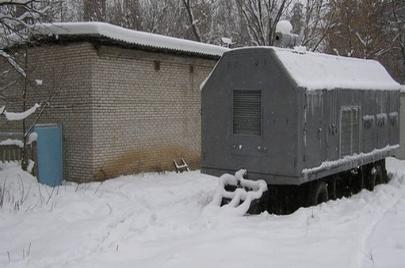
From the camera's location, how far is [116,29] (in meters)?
12.2

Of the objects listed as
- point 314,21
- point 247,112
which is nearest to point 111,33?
point 247,112

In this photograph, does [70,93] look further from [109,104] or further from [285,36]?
[285,36]

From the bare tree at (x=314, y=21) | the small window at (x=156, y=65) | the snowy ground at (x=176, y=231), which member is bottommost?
the snowy ground at (x=176, y=231)

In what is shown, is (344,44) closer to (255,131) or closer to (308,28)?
(308,28)

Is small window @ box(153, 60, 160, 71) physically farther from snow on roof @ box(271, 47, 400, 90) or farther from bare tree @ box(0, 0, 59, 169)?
snow on roof @ box(271, 47, 400, 90)

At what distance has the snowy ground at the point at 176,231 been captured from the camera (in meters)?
6.33

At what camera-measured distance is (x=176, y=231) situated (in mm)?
7934

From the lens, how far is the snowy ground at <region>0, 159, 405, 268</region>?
6328 mm

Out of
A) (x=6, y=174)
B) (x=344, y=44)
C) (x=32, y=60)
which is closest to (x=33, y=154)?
(x=6, y=174)

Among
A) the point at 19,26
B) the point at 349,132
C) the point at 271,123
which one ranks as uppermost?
the point at 19,26

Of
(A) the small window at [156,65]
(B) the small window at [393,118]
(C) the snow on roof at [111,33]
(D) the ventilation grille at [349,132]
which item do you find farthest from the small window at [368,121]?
(A) the small window at [156,65]

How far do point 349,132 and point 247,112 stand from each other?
8.33 feet

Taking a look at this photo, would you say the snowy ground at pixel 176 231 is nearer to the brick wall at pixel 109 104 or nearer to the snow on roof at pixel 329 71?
the brick wall at pixel 109 104

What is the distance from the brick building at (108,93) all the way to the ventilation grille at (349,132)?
5173mm
